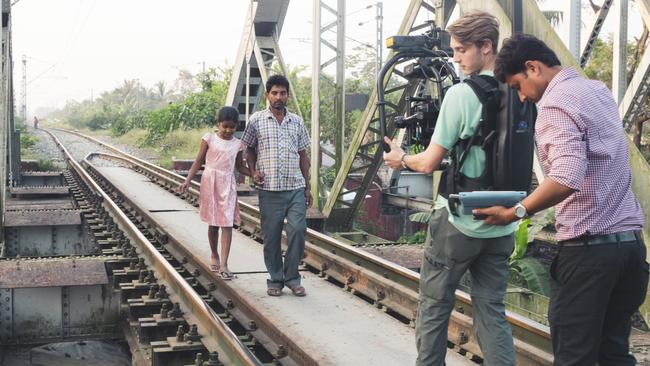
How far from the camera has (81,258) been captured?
779cm

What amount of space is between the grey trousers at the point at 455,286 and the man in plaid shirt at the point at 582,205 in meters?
0.45

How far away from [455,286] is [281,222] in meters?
2.95

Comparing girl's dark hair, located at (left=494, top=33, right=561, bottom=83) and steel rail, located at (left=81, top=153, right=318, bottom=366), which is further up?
girl's dark hair, located at (left=494, top=33, right=561, bottom=83)

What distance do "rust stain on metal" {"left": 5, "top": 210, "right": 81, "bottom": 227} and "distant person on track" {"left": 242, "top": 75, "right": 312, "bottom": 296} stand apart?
520 centimetres

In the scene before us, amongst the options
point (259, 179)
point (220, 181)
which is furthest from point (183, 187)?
point (259, 179)

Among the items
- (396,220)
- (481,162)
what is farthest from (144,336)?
(396,220)

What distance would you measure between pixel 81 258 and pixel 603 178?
233 inches

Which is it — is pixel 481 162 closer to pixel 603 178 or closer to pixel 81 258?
pixel 603 178

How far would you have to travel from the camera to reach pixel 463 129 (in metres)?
3.38

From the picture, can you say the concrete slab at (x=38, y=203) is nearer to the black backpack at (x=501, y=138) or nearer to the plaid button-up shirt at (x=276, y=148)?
the plaid button-up shirt at (x=276, y=148)

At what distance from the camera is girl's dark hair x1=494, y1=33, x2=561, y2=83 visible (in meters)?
3.05

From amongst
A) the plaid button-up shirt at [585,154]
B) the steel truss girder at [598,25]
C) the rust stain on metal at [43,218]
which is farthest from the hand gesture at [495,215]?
the rust stain on metal at [43,218]

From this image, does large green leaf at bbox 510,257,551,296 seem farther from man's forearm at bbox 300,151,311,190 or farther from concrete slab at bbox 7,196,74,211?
concrete slab at bbox 7,196,74,211

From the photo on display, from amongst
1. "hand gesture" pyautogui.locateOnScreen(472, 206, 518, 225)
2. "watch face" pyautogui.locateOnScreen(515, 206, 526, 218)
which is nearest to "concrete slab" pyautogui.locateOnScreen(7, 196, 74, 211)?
"hand gesture" pyautogui.locateOnScreen(472, 206, 518, 225)
